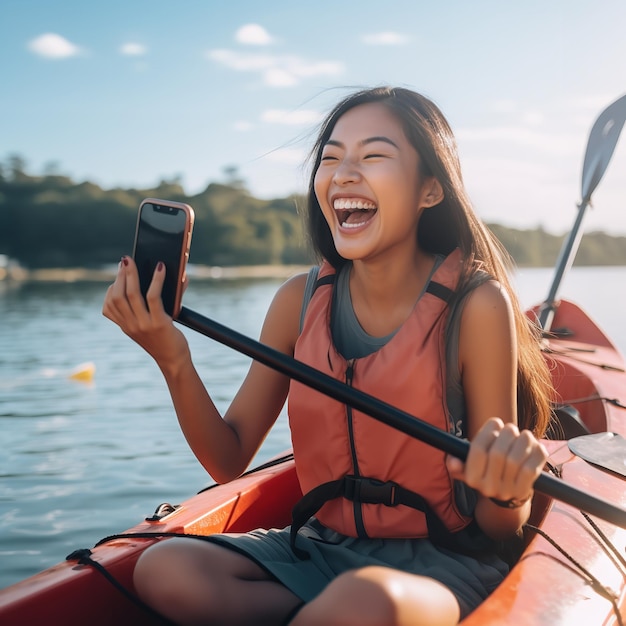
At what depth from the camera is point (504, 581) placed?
1.53 metres

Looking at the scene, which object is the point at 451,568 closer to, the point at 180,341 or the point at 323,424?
the point at 323,424

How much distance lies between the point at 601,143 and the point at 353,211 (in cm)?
394

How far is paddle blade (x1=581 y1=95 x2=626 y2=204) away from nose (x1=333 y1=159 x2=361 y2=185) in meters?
3.84

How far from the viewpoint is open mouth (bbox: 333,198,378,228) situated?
69.5 inches

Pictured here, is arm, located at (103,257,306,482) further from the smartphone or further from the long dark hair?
the long dark hair

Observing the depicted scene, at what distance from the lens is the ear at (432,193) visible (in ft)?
6.00

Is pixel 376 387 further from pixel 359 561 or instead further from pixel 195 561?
pixel 195 561

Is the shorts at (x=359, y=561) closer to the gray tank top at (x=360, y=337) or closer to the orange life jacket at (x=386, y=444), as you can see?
the orange life jacket at (x=386, y=444)

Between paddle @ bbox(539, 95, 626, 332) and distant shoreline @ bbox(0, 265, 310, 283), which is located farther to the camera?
distant shoreline @ bbox(0, 265, 310, 283)

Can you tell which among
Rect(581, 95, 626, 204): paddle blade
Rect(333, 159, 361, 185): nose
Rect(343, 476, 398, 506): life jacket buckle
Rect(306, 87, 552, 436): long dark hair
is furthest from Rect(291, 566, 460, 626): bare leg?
Rect(581, 95, 626, 204): paddle blade

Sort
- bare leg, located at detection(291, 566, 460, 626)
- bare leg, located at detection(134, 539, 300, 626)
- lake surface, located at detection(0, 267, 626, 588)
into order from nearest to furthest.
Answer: bare leg, located at detection(291, 566, 460, 626) → bare leg, located at detection(134, 539, 300, 626) → lake surface, located at detection(0, 267, 626, 588)

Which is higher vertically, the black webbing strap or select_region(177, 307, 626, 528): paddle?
select_region(177, 307, 626, 528): paddle

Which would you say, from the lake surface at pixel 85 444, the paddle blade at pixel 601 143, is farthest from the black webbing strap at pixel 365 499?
the paddle blade at pixel 601 143

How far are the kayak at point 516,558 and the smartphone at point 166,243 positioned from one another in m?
0.07
